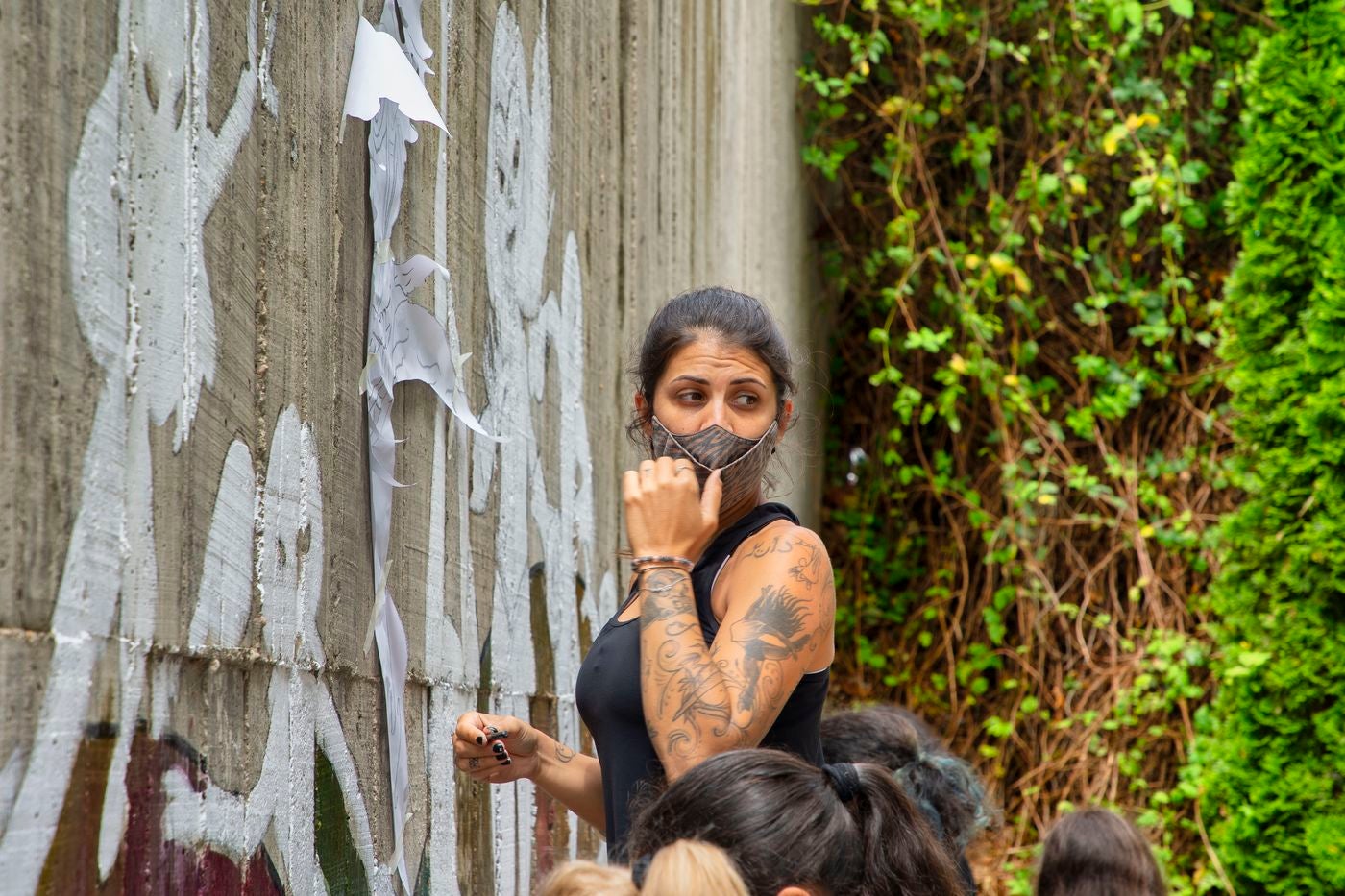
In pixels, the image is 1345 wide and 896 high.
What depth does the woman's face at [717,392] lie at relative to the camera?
2.17 metres

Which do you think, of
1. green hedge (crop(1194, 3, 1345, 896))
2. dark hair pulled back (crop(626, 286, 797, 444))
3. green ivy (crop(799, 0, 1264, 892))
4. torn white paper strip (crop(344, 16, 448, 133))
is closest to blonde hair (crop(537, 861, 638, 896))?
dark hair pulled back (crop(626, 286, 797, 444))

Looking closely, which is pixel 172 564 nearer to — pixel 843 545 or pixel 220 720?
pixel 220 720

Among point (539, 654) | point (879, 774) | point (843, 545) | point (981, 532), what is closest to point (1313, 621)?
point (981, 532)

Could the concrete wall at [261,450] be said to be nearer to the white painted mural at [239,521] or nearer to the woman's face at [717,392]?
the white painted mural at [239,521]

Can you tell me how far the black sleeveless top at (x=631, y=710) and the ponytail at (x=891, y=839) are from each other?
0.18m

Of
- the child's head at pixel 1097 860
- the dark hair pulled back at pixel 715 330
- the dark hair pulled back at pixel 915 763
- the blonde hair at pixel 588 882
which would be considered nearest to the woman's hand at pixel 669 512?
the dark hair pulled back at pixel 715 330

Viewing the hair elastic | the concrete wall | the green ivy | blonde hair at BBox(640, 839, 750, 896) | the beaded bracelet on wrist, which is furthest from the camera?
the green ivy

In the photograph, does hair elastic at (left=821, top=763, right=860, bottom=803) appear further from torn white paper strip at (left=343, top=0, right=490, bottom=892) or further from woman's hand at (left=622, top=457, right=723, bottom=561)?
torn white paper strip at (left=343, top=0, right=490, bottom=892)

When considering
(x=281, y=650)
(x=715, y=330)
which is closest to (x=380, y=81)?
(x=715, y=330)

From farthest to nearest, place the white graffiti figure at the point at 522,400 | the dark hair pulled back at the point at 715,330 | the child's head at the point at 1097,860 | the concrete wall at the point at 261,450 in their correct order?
the child's head at the point at 1097,860, the white graffiti figure at the point at 522,400, the dark hair pulled back at the point at 715,330, the concrete wall at the point at 261,450

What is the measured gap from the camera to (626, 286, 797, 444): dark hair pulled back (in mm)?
2229

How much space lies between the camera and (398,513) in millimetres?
2236

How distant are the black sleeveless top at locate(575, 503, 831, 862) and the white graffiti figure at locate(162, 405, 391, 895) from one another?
33cm

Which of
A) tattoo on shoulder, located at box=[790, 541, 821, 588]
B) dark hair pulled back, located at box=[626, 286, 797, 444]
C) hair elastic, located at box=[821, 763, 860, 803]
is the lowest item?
hair elastic, located at box=[821, 763, 860, 803]
